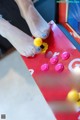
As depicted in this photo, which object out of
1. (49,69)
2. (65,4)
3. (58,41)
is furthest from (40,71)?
(65,4)

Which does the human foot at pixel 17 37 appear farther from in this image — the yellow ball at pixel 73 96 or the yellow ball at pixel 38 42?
the yellow ball at pixel 73 96

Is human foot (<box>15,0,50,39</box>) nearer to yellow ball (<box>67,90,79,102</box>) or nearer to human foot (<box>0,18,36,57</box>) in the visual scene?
human foot (<box>0,18,36,57</box>)

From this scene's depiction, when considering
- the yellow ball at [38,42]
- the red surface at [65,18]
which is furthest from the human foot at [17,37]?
the red surface at [65,18]

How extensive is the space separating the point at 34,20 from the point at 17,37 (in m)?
0.09

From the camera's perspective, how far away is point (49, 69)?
2.37 feet

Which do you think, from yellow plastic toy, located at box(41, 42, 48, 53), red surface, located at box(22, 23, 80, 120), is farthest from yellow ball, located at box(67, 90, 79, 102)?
yellow plastic toy, located at box(41, 42, 48, 53)

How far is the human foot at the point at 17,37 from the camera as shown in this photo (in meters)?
0.79

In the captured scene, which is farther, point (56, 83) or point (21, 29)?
point (21, 29)

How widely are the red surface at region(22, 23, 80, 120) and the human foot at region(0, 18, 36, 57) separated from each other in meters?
0.04

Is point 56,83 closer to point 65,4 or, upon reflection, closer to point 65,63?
point 65,63

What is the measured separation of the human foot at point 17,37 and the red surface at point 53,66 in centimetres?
4

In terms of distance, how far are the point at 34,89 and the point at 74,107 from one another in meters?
0.30

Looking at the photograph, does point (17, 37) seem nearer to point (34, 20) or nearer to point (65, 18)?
point (34, 20)

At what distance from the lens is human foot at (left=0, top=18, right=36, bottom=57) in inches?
31.0
